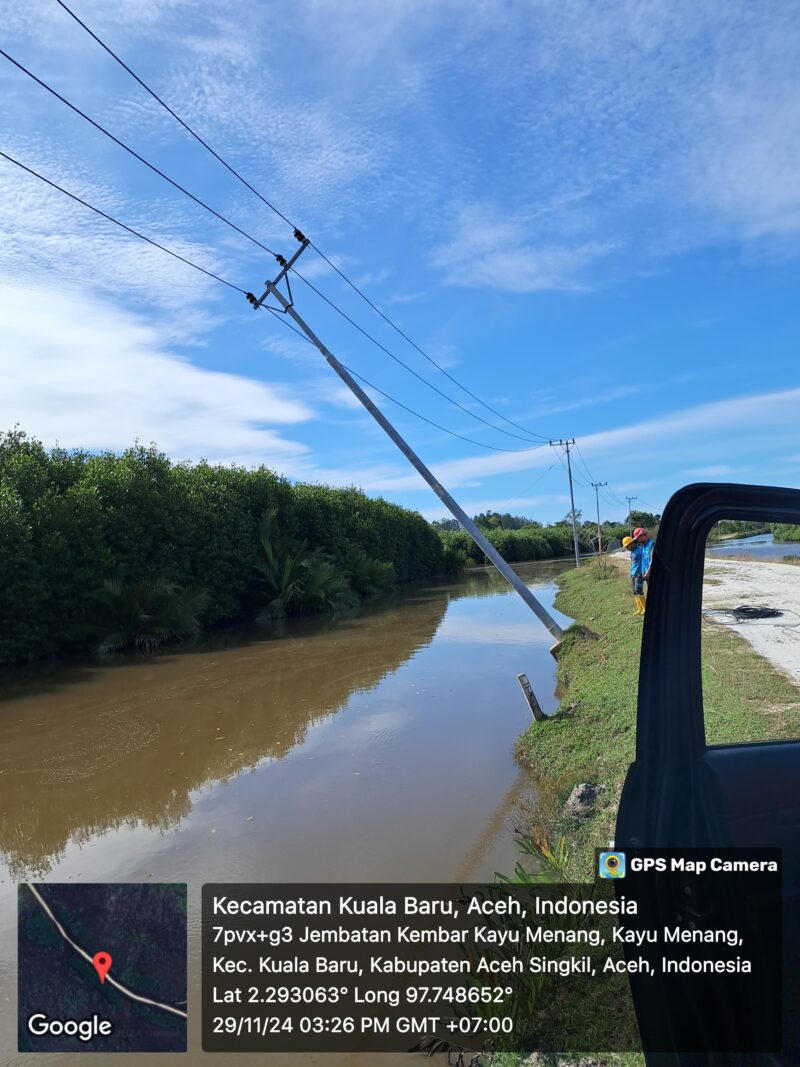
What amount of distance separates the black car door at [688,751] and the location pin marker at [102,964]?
312 cm

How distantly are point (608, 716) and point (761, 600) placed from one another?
201 inches

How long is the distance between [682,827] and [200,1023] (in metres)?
2.91

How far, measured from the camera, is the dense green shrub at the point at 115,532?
1438 cm

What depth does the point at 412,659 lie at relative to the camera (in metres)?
14.7

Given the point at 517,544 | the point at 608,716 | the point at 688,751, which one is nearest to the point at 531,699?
the point at 608,716

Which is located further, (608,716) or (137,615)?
(137,615)

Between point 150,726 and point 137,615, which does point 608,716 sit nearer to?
point 150,726

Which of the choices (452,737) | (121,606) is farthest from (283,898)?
(121,606)

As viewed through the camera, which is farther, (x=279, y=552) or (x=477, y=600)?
(x=477, y=600)

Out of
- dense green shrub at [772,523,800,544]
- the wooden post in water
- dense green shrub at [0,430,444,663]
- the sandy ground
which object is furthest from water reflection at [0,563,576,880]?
dense green shrub at [772,523,800,544]

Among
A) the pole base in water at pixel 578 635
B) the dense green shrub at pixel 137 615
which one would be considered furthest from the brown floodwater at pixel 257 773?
the dense green shrub at pixel 137 615

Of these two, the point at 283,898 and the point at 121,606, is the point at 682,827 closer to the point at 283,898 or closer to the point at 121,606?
the point at 283,898

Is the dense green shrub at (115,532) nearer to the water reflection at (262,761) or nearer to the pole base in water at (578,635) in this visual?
the water reflection at (262,761)

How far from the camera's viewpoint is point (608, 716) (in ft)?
23.4
